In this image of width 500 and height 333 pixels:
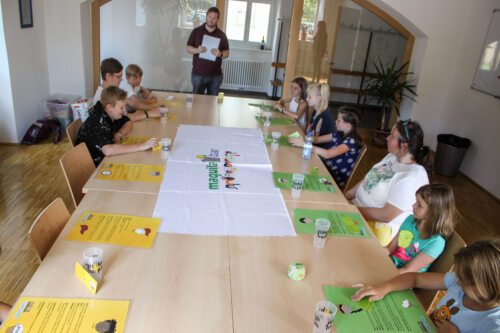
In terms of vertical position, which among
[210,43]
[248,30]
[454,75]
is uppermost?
[248,30]

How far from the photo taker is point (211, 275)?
156cm

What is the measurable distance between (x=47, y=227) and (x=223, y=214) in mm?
789

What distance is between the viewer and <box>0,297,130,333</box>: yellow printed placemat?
1.25 metres

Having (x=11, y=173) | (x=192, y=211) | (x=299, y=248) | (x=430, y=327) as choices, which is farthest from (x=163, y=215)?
(x=11, y=173)

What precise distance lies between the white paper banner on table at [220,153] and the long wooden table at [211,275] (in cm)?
69

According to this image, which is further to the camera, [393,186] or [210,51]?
[210,51]

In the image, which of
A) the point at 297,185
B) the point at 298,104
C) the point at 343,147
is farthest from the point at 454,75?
the point at 297,185

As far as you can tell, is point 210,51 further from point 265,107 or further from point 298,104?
point 298,104

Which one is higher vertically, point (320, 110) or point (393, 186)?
point (320, 110)

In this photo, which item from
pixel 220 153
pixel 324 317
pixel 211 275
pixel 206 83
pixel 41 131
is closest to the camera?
pixel 324 317

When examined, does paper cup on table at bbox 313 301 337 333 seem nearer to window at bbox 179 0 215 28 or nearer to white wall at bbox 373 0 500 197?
white wall at bbox 373 0 500 197

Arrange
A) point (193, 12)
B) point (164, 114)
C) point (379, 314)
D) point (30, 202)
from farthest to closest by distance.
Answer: point (193, 12)
point (164, 114)
point (30, 202)
point (379, 314)

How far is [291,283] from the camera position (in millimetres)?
1571

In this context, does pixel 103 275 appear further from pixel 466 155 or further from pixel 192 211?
pixel 466 155
